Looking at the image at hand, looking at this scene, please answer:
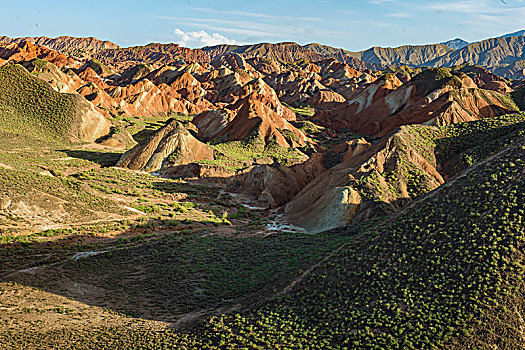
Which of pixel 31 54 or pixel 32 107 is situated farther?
pixel 31 54

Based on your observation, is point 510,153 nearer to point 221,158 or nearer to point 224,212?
point 224,212

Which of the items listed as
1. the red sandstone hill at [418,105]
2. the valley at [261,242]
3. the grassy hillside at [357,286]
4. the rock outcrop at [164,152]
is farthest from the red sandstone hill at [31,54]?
the grassy hillside at [357,286]

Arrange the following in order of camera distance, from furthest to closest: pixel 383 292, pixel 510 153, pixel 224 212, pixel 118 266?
pixel 224 212
pixel 118 266
pixel 510 153
pixel 383 292

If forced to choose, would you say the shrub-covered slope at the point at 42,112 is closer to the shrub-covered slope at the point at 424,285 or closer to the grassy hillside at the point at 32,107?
the grassy hillside at the point at 32,107

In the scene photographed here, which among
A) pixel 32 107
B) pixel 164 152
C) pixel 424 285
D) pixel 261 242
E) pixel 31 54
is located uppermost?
pixel 31 54

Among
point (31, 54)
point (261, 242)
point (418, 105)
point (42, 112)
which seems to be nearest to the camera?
point (261, 242)

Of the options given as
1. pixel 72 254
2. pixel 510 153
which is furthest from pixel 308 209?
pixel 72 254

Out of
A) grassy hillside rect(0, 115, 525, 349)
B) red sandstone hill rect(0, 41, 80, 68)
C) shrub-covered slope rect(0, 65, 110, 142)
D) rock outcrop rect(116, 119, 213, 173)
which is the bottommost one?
grassy hillside rect(0, 115, 525, 349)

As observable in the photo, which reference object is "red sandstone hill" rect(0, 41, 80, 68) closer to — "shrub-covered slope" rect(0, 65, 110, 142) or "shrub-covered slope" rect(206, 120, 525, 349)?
"shrub-covered slope" rect(0, 65, 110, 142)

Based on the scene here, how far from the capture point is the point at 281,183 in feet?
152

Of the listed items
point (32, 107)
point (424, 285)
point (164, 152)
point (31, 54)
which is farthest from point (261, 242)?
point (31, 54)

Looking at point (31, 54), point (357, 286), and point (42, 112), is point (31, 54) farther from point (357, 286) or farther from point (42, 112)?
point (357, 286)

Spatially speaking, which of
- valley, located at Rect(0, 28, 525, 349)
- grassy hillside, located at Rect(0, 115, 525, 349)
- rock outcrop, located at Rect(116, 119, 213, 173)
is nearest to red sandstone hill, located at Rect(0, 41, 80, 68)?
valley, located at Rect(0, 28, 525, 349)

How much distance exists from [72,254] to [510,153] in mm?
27755
